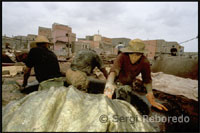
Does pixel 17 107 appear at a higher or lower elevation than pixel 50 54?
lower

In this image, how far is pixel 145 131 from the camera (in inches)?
34.0

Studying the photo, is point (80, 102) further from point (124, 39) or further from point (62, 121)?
point (124, 39)

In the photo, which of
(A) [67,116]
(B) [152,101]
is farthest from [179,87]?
(A) [67,116]

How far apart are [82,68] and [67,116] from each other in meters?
2.06

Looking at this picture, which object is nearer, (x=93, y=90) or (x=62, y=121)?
(x=62, y=121)

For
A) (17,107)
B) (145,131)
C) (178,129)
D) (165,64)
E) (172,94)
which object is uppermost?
(165,64)

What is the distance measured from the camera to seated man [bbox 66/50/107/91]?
270 centimetres

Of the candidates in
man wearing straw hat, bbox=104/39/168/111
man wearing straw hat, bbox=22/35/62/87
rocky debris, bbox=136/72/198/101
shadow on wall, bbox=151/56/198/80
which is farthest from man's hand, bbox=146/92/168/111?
shadow on wall, bbox=151/56/198/80

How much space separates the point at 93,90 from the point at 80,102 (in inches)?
76.9

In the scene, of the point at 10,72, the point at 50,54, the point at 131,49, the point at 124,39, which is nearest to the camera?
the point at 131,49

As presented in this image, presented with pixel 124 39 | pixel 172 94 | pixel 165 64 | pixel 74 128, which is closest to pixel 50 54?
pixel 74 128

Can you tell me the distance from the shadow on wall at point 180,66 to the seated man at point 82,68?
325 cm

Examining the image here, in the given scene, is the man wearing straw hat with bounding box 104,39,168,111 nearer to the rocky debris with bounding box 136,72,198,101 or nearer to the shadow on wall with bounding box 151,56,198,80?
the rocky debris with bounding box 136,72,198,101

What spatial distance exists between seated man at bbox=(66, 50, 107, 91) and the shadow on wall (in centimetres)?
325
